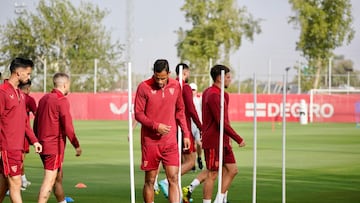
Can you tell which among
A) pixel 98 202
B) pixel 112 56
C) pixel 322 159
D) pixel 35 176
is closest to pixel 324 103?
pixel 112 56

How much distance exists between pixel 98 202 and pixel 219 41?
205 ft

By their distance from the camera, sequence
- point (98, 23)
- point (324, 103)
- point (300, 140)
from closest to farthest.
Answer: point (300, 140), point (324, 103), point (98, 23)

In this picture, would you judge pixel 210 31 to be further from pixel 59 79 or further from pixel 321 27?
pixel 59 79

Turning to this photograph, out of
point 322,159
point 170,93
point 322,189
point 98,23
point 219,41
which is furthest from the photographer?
point 98,23

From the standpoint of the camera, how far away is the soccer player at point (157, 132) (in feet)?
42.1

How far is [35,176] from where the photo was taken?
67.9ft

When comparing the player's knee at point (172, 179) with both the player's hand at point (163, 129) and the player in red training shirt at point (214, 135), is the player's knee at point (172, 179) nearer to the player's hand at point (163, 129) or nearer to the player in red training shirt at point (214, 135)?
the player's hand at point (163, 129)

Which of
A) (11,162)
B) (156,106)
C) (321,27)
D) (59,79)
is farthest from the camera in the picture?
(321,27)

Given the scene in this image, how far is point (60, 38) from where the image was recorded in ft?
268

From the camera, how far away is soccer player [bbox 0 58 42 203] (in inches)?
480

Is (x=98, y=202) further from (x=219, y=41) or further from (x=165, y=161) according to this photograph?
(x=219, y=41)

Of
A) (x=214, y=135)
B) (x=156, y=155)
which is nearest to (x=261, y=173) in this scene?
(x=214, y=135)

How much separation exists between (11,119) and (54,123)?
1.37 meters

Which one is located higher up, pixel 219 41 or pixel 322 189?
pixel 219 41
